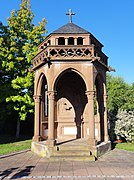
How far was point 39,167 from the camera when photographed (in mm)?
8047

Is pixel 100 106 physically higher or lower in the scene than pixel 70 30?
lower

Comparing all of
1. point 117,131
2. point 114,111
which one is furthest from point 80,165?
point 114,111

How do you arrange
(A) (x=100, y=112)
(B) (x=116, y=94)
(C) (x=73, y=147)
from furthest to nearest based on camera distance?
1. (B) (x=116, y=94)
2. (A) (x=100, y=112)
3. (C) (x=73, y=147)

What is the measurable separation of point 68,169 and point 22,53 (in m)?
13.3

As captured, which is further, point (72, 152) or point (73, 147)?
point (73, 147)

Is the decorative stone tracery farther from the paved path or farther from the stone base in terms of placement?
the paved path

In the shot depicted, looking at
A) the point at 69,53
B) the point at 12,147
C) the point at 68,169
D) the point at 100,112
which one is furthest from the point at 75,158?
the point at 12,147

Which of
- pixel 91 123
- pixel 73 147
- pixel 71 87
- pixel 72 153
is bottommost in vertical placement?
pixel 72 153

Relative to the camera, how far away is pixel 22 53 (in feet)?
60.8

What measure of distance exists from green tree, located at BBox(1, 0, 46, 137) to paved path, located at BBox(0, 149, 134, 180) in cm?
842

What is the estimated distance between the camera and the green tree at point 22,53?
1725cm

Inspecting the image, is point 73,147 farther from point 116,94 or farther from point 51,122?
point 116,94

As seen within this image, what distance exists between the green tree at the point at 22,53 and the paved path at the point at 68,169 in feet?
27.6

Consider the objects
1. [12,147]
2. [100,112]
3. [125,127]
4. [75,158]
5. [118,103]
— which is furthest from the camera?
[118,103]
